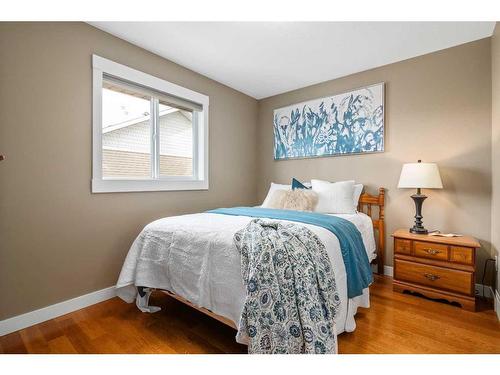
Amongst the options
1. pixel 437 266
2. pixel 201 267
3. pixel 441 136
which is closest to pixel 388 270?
pixel 437 266

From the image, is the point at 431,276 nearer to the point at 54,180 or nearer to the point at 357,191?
the point at 357,191

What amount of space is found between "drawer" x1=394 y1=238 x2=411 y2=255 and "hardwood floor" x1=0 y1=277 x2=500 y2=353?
1.46 ft

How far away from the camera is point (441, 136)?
2.48 m

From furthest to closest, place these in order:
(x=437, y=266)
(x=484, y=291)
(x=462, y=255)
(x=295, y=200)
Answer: (x=295, y=200) → (x=484, y=291) → (x=437, y=266) → (x=462, y=255)

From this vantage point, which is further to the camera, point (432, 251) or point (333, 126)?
point (333, 126)

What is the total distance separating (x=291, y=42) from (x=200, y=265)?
220cm

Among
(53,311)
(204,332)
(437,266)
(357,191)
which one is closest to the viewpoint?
(204,332)

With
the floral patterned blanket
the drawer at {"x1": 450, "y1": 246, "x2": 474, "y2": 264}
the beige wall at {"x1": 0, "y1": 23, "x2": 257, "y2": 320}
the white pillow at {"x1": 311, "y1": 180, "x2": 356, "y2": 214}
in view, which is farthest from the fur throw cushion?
the beige wall at {"x1": 0, "y1": 23, "x2": 257, "y2": 320}

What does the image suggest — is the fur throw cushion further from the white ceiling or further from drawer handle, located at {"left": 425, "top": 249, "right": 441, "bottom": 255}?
the white ceiling

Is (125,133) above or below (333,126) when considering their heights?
below

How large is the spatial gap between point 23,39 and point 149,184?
1.42 meters

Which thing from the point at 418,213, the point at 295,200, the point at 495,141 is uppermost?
the point at 495,141

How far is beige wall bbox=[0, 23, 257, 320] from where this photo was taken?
5.59ft
